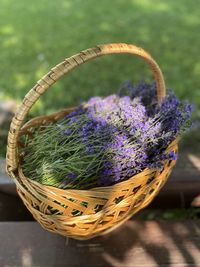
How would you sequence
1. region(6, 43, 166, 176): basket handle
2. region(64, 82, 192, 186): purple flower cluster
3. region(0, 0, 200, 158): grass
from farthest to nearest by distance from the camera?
region(0, 0, 200, 158): grass, region(64, 82, 192, 186): purple flower cluster, region(6, 43, 166, 176): basket handle

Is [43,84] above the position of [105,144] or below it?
above

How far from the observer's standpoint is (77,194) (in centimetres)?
132

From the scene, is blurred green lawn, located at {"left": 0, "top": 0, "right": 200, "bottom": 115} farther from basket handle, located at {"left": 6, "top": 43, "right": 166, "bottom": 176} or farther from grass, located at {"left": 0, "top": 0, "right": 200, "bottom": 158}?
basket handle, located at {"left": 6, "top": 43, "right": 166, "bottom": 176}

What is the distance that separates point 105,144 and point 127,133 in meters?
0.10

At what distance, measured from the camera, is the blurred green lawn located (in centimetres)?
351

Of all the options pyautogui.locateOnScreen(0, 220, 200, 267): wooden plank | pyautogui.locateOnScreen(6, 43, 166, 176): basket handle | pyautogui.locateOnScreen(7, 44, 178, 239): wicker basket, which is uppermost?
pyautogui.locateOnScreen(6, 43, 166, 176): basket handle

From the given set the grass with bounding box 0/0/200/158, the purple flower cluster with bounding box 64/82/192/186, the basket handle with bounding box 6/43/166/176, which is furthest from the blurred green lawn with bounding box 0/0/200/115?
the basket handle with bounding box 6/43/166/176

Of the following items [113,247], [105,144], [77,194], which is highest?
[105,144]

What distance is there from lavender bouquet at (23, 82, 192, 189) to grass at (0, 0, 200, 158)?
5.41 ft

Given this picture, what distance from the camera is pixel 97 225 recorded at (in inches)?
56.6

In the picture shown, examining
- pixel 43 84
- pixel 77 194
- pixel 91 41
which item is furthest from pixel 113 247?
pixel 91 41

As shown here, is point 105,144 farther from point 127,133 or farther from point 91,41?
point 91,41

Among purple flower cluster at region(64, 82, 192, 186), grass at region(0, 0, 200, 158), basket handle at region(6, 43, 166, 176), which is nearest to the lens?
basket handle at region(6, 43, 166, 176)

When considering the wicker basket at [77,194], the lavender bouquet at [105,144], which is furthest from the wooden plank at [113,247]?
the lavender bouquet at [105,144]
